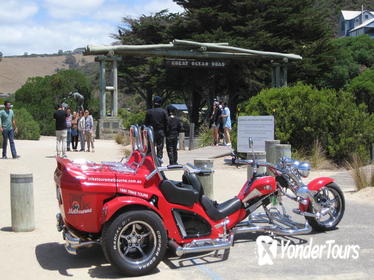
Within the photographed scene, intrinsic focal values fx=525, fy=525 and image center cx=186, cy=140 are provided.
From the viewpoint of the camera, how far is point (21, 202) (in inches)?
298

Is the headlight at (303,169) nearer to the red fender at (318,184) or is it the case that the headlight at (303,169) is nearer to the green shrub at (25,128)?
the red fender at (318,184)

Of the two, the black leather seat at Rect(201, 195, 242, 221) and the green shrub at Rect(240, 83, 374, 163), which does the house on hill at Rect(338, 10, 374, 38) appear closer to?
the green shrub at Rect(240, 83, 374, 163)

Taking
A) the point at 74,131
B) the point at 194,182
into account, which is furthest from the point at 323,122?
the point at 74,131

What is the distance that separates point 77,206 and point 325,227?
356 centimetres

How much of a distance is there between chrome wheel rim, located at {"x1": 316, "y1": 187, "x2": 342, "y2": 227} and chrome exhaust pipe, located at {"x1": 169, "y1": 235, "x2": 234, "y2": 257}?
1790 millimetres

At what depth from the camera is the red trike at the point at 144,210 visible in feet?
18.6

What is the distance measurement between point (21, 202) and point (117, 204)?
2.55 meters

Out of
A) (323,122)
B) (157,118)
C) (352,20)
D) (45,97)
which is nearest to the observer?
(157,118)

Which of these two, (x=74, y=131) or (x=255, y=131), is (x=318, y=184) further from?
(x=74, y=131)

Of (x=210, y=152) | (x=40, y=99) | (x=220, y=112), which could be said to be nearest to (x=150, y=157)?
(x=210, y=152)

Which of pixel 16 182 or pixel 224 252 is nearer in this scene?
pixel 224 252

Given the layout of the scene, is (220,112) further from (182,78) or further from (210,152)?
(182,78)

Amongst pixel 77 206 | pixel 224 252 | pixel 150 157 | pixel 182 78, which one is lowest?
pixel 224 252

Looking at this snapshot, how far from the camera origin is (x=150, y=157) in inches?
243
